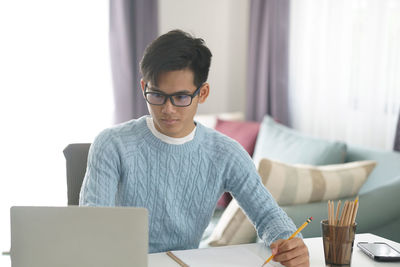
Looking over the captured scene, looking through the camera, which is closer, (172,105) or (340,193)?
(172,105)

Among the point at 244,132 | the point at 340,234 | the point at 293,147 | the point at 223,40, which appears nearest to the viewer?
the point at 340,234

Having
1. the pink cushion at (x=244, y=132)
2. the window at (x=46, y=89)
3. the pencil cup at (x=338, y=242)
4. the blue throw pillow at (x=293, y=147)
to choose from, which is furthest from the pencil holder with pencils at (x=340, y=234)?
the window at (x=46, y=89)

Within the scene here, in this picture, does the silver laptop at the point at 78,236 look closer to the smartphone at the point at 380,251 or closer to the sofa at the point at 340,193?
the smartphone at the point at 380,251

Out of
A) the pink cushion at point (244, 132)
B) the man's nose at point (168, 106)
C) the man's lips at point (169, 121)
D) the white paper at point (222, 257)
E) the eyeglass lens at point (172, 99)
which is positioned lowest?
the pink cushion at point (244, 132)

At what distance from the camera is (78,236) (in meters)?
1.00

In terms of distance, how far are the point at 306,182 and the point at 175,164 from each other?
0.69 metres

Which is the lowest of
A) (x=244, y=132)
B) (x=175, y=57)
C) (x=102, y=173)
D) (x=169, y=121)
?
(x=244, y=132)

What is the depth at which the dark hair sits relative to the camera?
1.34 meters

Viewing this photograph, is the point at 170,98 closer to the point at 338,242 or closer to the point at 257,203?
the point at 257,203

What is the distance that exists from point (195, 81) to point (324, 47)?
1.81 meters

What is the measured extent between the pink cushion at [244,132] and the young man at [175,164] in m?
1.50

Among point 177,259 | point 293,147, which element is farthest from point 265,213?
point 293,147

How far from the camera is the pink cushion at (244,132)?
120 inches

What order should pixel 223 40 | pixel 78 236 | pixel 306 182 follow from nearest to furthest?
pixel 78 236 → pixel 306 182 → pixel 223 40
